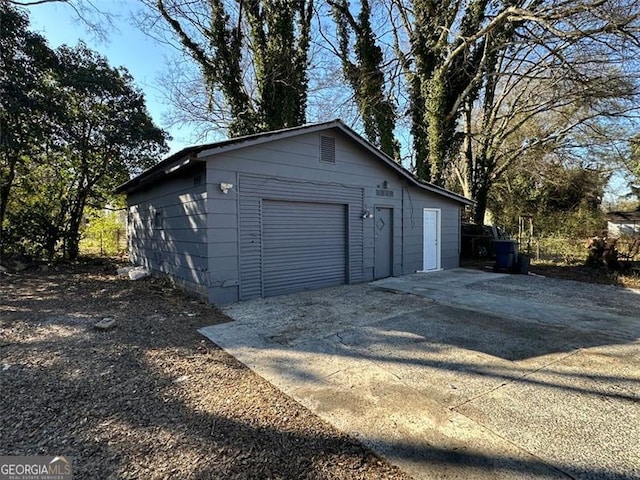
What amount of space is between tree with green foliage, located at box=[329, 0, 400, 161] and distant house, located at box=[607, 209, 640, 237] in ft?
65.6

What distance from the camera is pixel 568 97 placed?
11.2m

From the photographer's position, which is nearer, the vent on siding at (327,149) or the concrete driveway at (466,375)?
the concrete driveway at (466,375)

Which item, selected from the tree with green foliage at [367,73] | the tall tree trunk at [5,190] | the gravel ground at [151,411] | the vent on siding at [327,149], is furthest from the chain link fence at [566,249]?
the tall tree trunk at [5,190]

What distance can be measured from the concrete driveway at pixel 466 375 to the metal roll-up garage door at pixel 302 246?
0.83 metres

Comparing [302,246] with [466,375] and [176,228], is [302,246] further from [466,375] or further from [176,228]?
[466,375]

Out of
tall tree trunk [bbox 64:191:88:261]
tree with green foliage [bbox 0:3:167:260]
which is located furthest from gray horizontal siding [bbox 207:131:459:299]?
tall tree trunk [bbox 64:191:88:261]

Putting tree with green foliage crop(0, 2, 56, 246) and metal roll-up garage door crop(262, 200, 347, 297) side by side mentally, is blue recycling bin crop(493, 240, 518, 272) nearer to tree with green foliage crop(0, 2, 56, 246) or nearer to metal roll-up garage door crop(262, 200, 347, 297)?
metal roll-up garage door crop(262, 200, 347, 297)

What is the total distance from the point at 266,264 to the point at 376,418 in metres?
4.51

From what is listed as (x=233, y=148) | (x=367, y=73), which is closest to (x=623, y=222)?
(x=367, y=73)

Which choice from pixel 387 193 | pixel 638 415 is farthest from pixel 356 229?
pixel 638 415

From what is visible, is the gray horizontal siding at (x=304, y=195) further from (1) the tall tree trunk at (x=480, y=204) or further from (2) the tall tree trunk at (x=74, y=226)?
(2) the tall tree trunk at (x=74, y=226)
